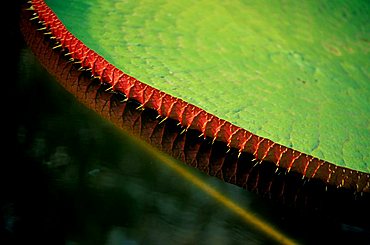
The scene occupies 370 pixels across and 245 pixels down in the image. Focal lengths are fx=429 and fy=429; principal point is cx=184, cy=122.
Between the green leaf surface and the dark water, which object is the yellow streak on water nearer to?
the dark water

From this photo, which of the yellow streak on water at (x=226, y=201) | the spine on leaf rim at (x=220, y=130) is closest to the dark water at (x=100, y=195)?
the yellow streak on water at (x=226, y=201)

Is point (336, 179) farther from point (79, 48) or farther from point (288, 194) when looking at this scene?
point (79, 48)

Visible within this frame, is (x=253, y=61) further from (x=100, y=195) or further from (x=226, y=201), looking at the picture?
(x=100, y=195)

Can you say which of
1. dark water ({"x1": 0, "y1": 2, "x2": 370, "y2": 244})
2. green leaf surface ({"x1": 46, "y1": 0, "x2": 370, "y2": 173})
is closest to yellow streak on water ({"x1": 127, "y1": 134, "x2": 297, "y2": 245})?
dark water ({"x1": 0, "y1": 2, "x2": 370, "y2": 244})

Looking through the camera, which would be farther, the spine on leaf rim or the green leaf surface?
the green leaf surface

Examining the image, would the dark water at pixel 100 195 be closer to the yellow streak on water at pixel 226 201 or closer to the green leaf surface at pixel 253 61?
the yellow streak on water at pixel 226 201

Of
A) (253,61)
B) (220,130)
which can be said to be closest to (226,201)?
(220,130)

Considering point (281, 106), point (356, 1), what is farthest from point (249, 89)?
point (356, 1)
